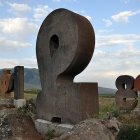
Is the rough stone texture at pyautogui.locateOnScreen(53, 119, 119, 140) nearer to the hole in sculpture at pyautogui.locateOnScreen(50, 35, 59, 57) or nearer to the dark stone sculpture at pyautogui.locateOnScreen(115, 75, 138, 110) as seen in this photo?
the hole in sculpture at pyautogui.locateOnScreen(50, 35, 59, 57)

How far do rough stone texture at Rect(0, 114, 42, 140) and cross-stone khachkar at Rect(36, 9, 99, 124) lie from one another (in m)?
2.65

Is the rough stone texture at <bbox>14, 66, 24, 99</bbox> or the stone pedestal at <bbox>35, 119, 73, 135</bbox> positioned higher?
the rough stone texture at <bbox>14, 66, 24, 99</bbox>

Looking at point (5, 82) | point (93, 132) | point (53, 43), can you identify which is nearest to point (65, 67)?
point (53, 43)

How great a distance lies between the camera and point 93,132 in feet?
25.7

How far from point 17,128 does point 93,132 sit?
64.5 inches

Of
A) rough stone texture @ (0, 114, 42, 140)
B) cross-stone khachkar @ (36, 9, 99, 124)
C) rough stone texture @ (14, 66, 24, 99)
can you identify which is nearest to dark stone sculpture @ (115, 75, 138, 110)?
rough stone texture @ (14, 66, 24, 99)

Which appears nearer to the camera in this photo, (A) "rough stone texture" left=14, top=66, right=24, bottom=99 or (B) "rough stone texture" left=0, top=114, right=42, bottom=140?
(B) "rough stone texture" left=0, top=114, right=42, bottom=140

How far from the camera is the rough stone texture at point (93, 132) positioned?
7.76 meters

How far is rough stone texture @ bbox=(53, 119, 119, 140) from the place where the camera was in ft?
25.5

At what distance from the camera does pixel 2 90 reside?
80.1 feet

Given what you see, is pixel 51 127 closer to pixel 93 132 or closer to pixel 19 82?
pixel 93 132

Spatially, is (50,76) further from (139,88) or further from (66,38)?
(139,88)

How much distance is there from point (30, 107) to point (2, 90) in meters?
8.06

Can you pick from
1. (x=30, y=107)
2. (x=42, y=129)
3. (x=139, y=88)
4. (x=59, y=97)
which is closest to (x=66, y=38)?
(x=59, y=97)
